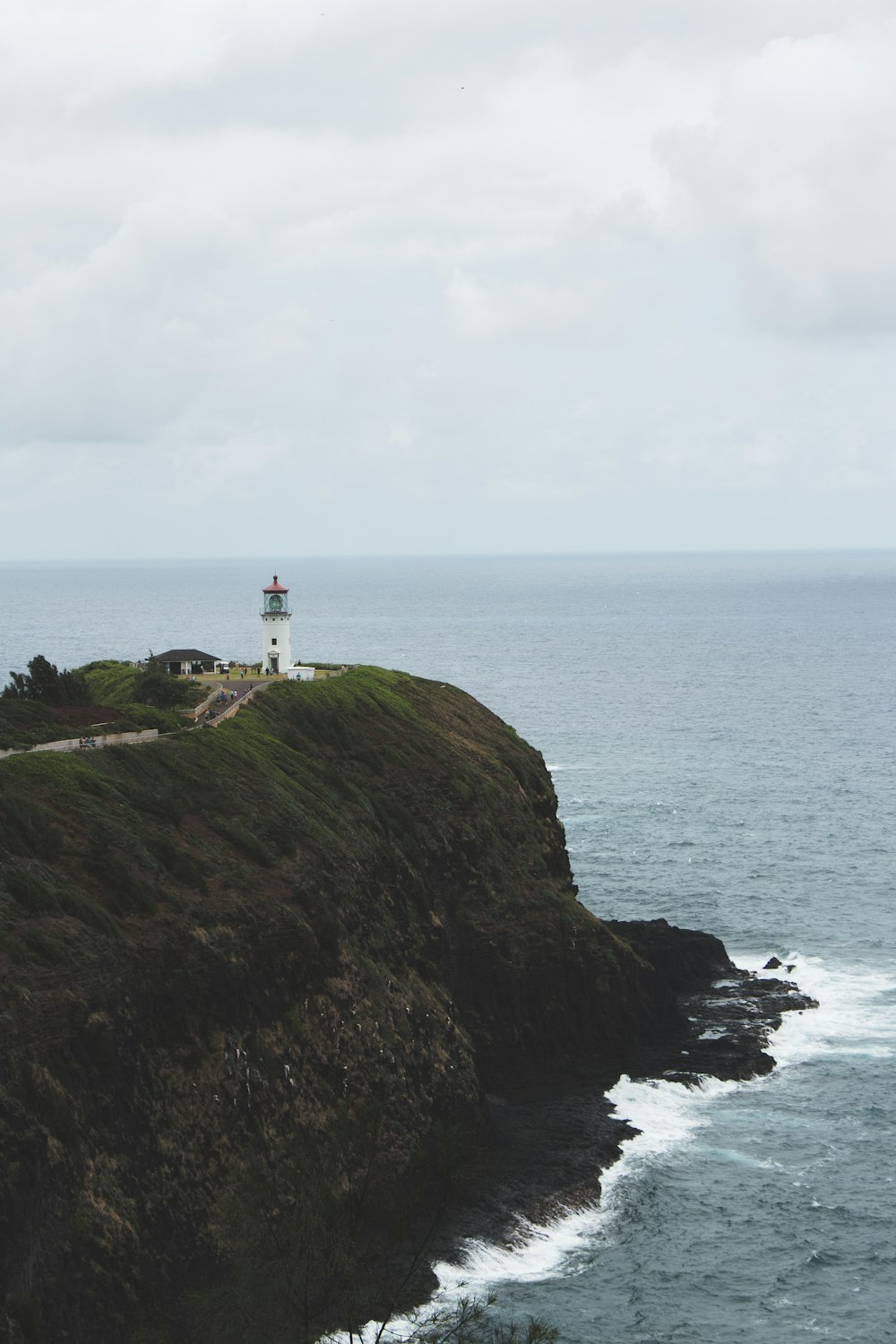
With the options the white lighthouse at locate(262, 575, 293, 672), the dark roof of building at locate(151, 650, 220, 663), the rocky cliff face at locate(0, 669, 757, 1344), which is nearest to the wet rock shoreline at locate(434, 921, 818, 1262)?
the rocky cliff face at locate(0, 669, 757, 1344)

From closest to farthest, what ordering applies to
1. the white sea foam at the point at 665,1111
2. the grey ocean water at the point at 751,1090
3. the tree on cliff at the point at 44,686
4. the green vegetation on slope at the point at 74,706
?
the grey ocean water at the point at 751,1090 → the white sea foam at the point at 665,1111 → the green vegetation on slope at the point at 74,706 → the tree on cliff at the point at 44,686

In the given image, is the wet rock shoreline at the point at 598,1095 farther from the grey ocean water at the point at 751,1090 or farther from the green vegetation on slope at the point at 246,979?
the green vegetation on slope at the point at 246,979

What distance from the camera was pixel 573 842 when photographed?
95.7m

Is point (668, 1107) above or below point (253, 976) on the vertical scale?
below

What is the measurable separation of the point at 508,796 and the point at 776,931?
1714 centimetres

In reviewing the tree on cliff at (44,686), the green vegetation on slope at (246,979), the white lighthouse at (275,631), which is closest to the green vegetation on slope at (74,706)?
the tree on cliff at (44,686)

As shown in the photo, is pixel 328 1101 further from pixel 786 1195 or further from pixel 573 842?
pixel 573 842

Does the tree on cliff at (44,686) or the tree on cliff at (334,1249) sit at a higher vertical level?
the tree on cliff at (44,686)

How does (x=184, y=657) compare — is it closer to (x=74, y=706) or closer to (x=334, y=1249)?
(x=74, y=706)

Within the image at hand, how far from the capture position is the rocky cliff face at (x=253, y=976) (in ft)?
121

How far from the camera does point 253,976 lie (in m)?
46.4

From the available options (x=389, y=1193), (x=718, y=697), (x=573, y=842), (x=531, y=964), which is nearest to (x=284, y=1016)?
(x=389, y=1193)

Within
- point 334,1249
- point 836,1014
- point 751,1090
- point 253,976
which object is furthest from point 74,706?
point 334,1249

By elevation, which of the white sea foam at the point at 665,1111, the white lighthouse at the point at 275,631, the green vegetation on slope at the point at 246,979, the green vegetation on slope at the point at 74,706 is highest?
the white lighthouse at the point at 275,631
